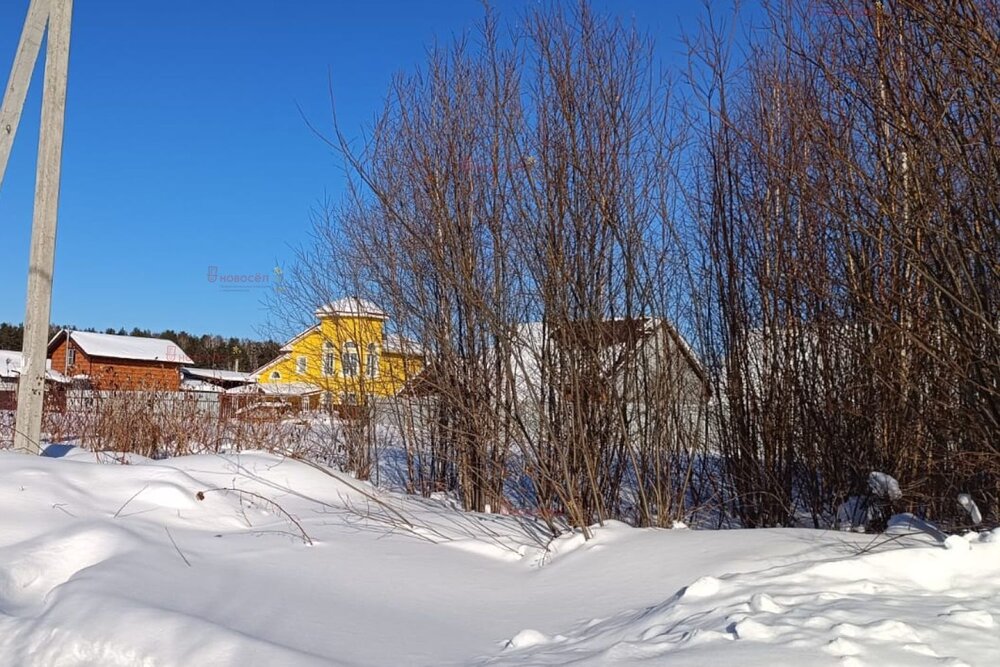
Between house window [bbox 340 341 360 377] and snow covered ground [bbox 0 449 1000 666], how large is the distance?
4.36 metres

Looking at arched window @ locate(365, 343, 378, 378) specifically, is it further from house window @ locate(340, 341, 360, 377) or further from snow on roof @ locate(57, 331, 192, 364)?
snow on roof @ locate(57, 331, 192, 364)

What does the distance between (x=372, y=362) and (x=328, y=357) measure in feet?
5.03

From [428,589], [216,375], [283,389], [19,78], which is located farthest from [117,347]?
[428,589]

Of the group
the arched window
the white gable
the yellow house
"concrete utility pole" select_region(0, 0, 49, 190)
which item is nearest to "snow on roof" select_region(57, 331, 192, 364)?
the white gable

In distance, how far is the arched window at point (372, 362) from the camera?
9844 mm

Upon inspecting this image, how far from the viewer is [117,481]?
18.2 feet

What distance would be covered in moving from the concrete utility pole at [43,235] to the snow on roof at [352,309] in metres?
3.36

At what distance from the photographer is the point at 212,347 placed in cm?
2845

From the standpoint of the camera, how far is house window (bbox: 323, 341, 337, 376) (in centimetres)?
1085

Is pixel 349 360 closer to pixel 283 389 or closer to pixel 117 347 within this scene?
pixel 283 389

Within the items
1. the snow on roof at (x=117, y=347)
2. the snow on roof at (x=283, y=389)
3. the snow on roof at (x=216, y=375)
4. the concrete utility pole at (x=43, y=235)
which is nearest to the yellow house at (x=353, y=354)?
the snow on roof at (x=283, y=389)

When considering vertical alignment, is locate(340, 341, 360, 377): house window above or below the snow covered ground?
above

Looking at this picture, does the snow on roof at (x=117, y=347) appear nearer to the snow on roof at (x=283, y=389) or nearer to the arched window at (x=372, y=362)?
the snow on roof at (x=283, y=389)

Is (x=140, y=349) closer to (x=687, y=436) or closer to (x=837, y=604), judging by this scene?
(x=687, y=436)
